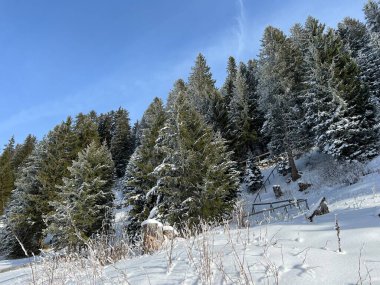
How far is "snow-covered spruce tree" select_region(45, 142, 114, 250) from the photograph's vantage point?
19552mm

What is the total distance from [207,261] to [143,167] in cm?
1947

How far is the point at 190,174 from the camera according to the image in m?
19.6

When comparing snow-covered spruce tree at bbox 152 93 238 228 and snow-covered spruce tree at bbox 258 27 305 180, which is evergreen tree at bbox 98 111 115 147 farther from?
snow-covered spruce tree at bbox 152 93 238 228

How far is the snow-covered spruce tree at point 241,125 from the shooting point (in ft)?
117

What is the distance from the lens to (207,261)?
143 inches

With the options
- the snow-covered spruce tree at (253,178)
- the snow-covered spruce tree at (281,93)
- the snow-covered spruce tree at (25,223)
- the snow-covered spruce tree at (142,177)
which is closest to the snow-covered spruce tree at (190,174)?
the snow-covered spruce tree at (142,177)

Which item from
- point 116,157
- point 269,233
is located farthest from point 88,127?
point 269,233

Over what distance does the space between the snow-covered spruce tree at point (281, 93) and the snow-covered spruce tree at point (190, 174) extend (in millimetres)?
8372

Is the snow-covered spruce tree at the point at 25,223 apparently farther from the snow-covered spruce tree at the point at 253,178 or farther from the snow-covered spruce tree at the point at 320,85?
the snow-covered spruce tree at the point at 320,85

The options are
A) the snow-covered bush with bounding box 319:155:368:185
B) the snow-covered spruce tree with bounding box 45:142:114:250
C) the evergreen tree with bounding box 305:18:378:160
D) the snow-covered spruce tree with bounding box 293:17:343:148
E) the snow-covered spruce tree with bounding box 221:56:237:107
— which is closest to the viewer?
the snow-covered bush with bounding box 319:155:368:185

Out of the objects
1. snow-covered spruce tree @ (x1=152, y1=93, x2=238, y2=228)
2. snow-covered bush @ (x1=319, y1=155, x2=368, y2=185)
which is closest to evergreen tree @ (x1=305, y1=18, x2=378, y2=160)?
snow-covered bush @ (x1=319, y1=155, x2=368, y2=185)

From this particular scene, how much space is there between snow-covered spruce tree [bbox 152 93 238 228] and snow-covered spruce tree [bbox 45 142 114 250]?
3.68 meters

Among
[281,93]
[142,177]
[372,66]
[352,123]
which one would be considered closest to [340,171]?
[352,123]

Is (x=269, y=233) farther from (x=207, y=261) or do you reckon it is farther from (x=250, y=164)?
(x=250, y=164)
